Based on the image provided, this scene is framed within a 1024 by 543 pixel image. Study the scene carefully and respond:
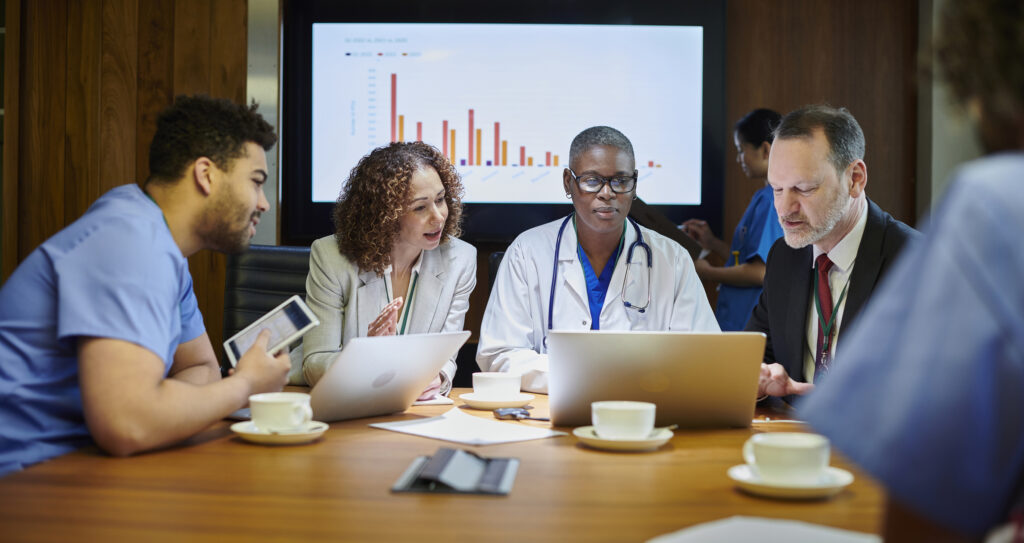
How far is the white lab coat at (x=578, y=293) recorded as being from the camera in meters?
2.85

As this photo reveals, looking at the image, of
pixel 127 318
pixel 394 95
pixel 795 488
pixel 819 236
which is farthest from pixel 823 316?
pixel 394 95

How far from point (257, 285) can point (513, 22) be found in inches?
75.5

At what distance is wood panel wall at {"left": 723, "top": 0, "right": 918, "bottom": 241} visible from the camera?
4.21 meters

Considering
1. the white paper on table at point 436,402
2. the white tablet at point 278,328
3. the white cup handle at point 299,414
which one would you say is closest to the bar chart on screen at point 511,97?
the white paper on table at point 436,402

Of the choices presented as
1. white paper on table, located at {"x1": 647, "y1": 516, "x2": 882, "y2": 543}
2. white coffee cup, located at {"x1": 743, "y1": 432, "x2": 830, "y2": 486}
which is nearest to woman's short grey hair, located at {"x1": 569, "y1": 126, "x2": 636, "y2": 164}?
white coffee cup, located at {"x1": 743, "y1": 432, "x2": 830, "y2": 486}

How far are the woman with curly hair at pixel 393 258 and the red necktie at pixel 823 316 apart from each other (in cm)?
116

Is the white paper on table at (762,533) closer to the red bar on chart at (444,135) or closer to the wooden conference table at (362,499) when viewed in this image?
the wooden conference table at (362,499)

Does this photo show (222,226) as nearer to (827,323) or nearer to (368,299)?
(368,299)

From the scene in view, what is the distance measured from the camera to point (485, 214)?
4141 mm

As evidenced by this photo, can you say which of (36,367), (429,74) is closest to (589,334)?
(36,367)

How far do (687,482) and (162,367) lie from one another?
0.93 metres

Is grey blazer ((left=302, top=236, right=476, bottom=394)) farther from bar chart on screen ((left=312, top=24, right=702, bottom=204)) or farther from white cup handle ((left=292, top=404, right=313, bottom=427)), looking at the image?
bar chart on screen ((left=312, top=24, right=702, bottom=204))

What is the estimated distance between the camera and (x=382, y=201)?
2846 mm

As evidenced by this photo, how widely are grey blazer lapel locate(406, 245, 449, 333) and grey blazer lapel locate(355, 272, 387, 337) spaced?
0.38 feet
